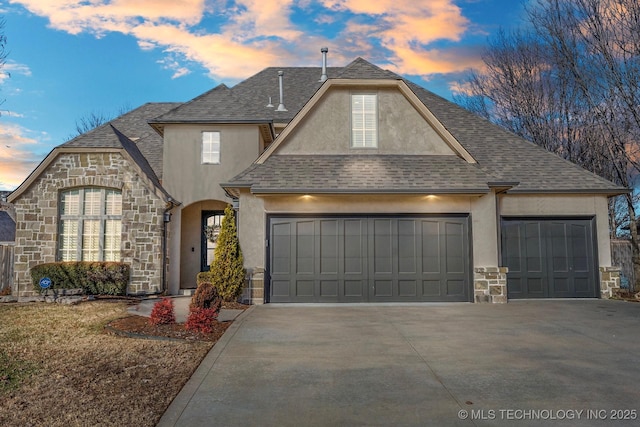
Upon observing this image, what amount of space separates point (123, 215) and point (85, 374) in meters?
9.23

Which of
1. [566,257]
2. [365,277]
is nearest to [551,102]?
[566,257]

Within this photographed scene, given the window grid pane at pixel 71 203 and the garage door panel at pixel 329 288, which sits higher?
the window grid pane at pixel 71 203

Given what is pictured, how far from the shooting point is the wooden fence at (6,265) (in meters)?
15.3

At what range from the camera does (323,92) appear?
12836mm

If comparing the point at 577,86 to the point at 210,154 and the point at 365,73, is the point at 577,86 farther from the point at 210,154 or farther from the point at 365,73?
the point at 210,154

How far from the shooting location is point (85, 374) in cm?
575

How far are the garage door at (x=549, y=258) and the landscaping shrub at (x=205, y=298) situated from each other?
28.1 feet

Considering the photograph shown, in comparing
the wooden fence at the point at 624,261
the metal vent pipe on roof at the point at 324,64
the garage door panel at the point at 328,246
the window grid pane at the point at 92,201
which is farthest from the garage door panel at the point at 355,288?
the metal vent pipe on roof at the point at 324,64

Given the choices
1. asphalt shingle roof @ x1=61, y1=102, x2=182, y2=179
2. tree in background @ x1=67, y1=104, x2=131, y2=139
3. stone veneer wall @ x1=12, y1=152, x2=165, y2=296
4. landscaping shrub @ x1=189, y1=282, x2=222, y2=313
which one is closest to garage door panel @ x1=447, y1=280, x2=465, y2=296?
landscaping shrub @ x1=189, y1=282, x2=222, y2=313

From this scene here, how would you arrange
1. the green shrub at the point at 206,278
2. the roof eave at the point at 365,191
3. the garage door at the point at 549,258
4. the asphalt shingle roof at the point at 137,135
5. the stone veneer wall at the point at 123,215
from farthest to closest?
the asphalt shingle roof at the point at 137,135, the stone veneer wall at the point at 123,215, the garage door at the point at 549,258, the green shrub at the point at 206,278, the roof eave at the point at 365,191

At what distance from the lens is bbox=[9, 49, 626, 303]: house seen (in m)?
12.1

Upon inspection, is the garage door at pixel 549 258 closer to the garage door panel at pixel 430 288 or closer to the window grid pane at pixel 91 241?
the garage door panel at pixel 430 288

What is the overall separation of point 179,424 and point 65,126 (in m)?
40.5

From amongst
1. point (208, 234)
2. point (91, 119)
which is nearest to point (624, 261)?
point (208, 234)
